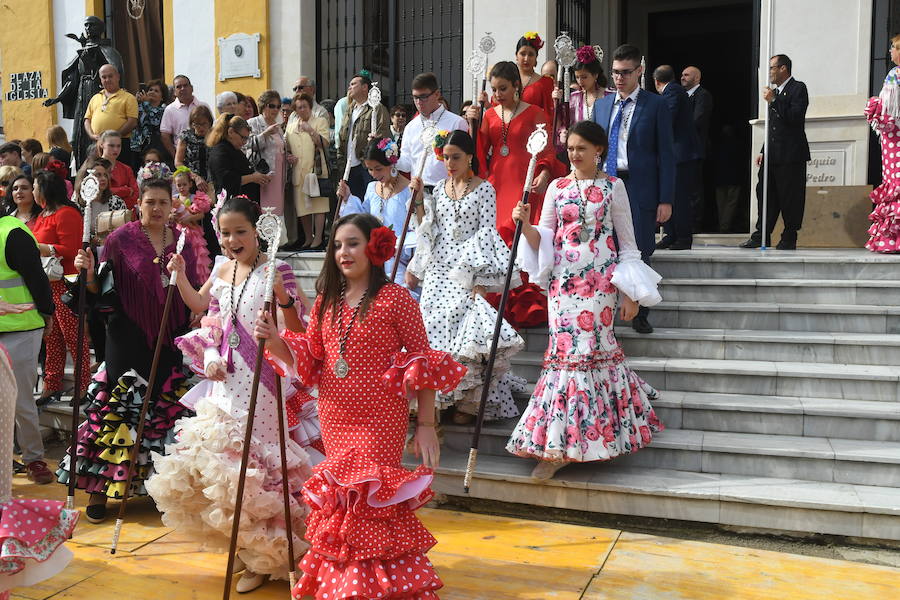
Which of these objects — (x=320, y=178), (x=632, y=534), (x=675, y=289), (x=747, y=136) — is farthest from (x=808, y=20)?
(x=632, y=534)

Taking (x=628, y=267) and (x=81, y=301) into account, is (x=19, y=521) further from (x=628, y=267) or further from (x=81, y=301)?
(x=628, y=267)

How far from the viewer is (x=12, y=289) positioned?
6.04 metres

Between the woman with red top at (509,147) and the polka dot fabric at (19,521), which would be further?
the woman with red top at (509,147)

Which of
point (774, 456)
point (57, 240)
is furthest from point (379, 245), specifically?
point (57, 240)

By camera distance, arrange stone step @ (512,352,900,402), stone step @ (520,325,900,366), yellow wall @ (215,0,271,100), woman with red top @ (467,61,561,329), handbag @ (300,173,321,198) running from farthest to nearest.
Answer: yellow wall @ (215,0,271,100) → handbag @ (300,173,321,198) → woman with red top @ (467,61,561,329) → stone step @ (520,325,900,366) → stone step @ (512,352,900,402)

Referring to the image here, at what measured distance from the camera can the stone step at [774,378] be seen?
18.7ft

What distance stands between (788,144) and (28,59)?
43.9ft

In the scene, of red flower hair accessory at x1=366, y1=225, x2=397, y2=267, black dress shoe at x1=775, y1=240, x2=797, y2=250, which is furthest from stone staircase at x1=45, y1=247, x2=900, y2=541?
red flower hair accessory at x1=366, y1=225, x2=397, y2=267

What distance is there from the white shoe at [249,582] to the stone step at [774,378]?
3.06 m

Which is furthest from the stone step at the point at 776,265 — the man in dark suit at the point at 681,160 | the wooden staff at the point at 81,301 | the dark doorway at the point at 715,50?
the dark doorway at the point at 715,50

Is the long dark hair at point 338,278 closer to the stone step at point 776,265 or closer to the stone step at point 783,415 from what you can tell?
the stone step at point 783,415

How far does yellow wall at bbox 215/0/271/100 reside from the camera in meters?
13.1

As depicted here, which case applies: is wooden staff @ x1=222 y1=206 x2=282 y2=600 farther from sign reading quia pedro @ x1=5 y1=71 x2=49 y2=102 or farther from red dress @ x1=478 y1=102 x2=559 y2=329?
sign reading quia pedro @ x1=5 y1=71 x2=49 y2=102

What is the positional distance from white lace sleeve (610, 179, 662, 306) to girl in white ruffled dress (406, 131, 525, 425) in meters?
0.88
